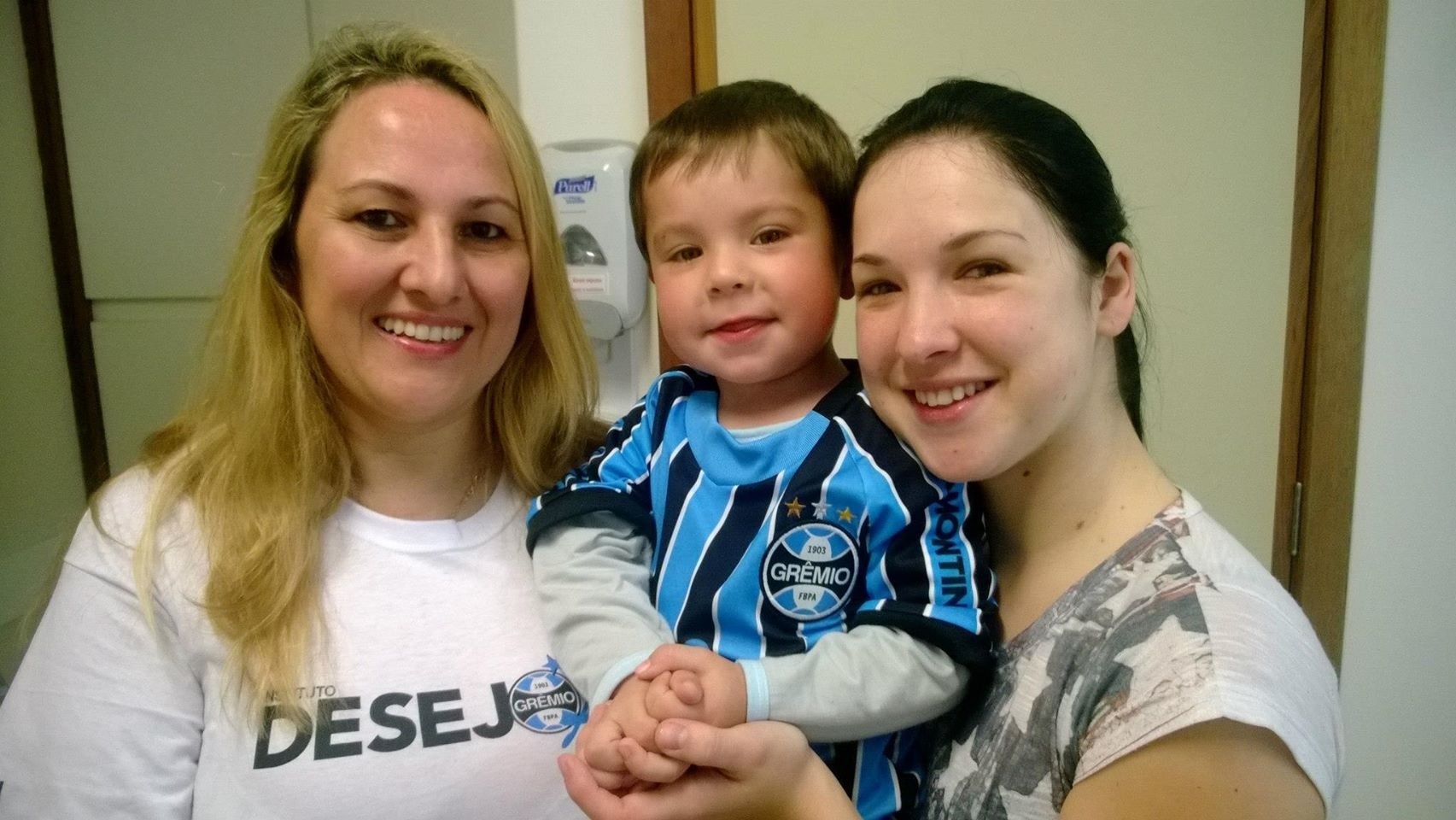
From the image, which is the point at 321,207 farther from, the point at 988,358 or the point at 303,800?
the point at 988,358

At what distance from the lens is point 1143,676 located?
65 centimetres

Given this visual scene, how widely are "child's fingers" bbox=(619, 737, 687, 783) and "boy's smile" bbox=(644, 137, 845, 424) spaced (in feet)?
1.36

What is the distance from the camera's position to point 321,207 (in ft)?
3.28

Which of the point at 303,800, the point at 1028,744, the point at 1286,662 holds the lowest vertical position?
the point at 303,800

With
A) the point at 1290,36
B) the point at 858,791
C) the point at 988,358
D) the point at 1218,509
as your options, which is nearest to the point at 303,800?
the point at 858,791

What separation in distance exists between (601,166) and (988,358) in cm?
104

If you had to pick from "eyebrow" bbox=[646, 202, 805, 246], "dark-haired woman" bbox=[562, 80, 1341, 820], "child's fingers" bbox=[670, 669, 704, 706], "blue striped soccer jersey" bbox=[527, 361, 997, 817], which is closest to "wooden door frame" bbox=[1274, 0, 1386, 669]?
"dark-haired woman" bbox=[562, 80, 1341, 820]

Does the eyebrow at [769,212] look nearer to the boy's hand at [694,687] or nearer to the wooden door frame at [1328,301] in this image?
the boy's hand at [694,687]

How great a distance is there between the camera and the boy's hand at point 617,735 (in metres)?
0.77

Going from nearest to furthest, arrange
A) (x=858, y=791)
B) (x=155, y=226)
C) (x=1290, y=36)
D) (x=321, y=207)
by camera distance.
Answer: (x=858, y=791)
(x=321, y=207)
(x=1290, y=36)
(x=155, y=226)

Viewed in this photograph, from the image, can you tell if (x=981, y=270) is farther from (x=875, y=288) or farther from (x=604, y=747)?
(x=604, y=747)

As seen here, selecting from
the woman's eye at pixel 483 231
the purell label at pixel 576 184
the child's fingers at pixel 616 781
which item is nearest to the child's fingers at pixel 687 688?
the child's fingers at pixel 616 781

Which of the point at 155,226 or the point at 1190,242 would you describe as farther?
the point at 155,226

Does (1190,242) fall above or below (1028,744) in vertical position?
above
